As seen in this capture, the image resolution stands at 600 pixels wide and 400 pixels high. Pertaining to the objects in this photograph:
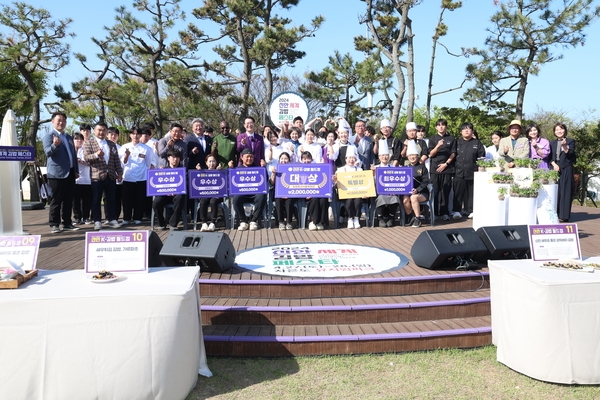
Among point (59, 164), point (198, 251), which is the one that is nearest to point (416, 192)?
point (198, 251)

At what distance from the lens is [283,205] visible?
7.73 m

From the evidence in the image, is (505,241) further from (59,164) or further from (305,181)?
(59,164)

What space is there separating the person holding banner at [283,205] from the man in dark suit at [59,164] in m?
3.13

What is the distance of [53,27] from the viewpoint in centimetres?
1529

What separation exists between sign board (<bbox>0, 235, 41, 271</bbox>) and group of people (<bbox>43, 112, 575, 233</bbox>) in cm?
385

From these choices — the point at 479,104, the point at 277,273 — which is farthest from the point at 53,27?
the point at 479,104

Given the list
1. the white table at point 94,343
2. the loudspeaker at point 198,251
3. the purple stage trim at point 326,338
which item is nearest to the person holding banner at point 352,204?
the loudspeaker at point 198,251

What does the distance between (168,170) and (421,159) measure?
439cm

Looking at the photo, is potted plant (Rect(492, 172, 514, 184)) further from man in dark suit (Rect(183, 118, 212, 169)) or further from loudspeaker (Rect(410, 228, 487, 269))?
man in dark suit (Rect(183, 118, 212, 169))

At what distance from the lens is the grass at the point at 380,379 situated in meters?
3.17

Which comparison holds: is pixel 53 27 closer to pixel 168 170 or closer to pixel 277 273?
pixel 168 170

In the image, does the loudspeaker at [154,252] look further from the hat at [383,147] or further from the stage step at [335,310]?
the hat at [383,147]

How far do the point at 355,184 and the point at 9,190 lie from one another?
16.8ft

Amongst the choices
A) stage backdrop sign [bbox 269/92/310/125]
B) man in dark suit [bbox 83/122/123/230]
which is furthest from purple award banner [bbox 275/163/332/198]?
man in dark suit [bbox 83/122/123/230]
